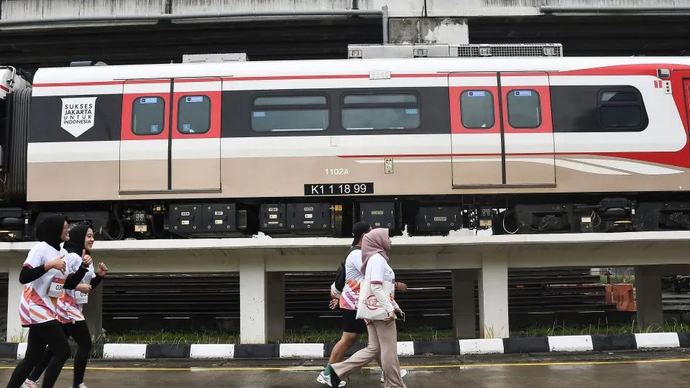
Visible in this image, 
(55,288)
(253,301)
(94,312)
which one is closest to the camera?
(55,288)

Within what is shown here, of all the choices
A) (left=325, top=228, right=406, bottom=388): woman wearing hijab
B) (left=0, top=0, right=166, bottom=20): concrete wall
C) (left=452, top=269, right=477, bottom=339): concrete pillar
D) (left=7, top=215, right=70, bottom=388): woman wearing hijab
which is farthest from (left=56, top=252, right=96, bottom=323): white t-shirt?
(left=0, top=0, right=166, bottom=20): concrete wall

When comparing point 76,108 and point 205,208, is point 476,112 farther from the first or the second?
point 76,108

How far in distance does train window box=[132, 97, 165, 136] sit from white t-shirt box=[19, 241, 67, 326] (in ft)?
14.6

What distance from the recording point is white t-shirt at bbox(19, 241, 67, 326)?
16.3ft

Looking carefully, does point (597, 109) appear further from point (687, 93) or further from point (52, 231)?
point (52, 231)

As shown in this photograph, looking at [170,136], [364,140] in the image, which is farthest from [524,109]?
[170,136]

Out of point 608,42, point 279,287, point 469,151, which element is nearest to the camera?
point 469,151

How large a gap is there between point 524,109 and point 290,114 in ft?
12.0

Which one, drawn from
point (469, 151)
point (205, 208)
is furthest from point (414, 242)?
point (205, 208)

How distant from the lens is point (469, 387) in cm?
600

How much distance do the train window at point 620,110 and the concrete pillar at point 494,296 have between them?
2901 mm

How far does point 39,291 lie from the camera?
505 cm

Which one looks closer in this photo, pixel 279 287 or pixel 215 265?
pixel 215 265

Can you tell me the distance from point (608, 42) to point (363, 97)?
1056 centimetres
